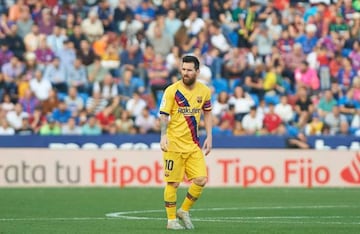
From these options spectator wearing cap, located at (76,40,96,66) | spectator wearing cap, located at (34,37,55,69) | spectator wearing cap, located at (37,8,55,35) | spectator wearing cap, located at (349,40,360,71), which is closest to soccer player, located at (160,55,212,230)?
spectator wearing cap, located at (34,37,55,69)

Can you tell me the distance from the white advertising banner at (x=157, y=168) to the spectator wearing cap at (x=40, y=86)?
308 centimetres

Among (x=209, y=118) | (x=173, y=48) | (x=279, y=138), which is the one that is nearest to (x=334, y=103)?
(x=279, y=138)

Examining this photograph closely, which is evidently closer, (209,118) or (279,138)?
(209,118)

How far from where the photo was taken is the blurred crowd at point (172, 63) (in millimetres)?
28172

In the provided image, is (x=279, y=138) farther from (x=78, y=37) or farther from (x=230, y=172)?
(x=78, y=37)

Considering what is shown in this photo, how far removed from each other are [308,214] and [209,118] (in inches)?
137

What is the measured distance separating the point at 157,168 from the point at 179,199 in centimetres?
496

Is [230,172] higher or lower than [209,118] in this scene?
lower

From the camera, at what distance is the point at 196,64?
1368 cm

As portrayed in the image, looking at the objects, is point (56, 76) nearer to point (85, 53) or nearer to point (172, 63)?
point (85, 53)

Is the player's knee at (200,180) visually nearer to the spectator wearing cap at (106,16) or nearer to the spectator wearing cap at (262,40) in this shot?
the spectator wearing cap at (262,40)

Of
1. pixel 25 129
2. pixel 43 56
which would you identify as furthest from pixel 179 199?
pixel 43 56

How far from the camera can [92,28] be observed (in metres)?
30.8

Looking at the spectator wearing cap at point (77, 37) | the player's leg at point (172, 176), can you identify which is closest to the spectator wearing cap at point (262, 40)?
the spectator wearing cap at point (77, 37)
